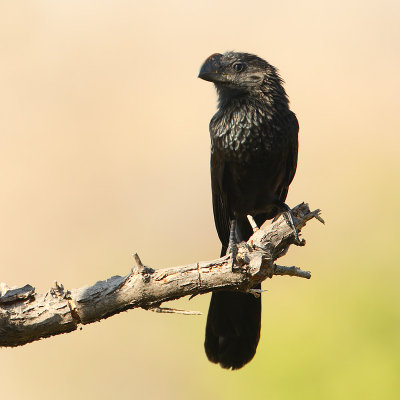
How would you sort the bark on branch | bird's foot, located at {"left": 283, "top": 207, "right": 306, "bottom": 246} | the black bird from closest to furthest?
the bark on branch, bird's foot, located at {"left": 283, "top": 207, "right": 306, "bottom": 246}, the black bird

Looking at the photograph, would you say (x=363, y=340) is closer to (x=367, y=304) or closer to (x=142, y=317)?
(x=367, y=304)

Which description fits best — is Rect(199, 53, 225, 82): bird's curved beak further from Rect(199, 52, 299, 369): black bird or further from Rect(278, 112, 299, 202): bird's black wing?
Rect(278, 112, 299, 202): bird's black wing

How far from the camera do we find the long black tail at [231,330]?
534cm

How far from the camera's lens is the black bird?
17.3ft

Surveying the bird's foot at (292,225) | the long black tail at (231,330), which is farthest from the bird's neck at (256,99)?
the long black tail at (231,330)

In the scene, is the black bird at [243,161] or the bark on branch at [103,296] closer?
the bark on branch at [103,296]

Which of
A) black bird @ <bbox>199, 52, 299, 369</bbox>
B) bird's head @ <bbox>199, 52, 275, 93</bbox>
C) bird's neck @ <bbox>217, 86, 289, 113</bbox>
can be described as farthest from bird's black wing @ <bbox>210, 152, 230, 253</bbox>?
bird's head @ <bbox>199, 52, 275, 93</bbox>

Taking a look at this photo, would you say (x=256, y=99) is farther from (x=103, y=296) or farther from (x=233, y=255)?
(x=103, y=296)

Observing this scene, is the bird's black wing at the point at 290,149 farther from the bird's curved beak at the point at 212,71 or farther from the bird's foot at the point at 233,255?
the bird's foot at the point at 233,255

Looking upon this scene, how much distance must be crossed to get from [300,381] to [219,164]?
2.20 m

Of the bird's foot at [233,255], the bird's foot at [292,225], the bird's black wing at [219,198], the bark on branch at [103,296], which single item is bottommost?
the bark on branch at [103,296]

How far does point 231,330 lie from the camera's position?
17.7 feet

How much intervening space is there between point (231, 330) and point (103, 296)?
5.67ft

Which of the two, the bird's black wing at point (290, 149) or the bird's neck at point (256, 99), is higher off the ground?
the bird's neck at point (256, 99)
